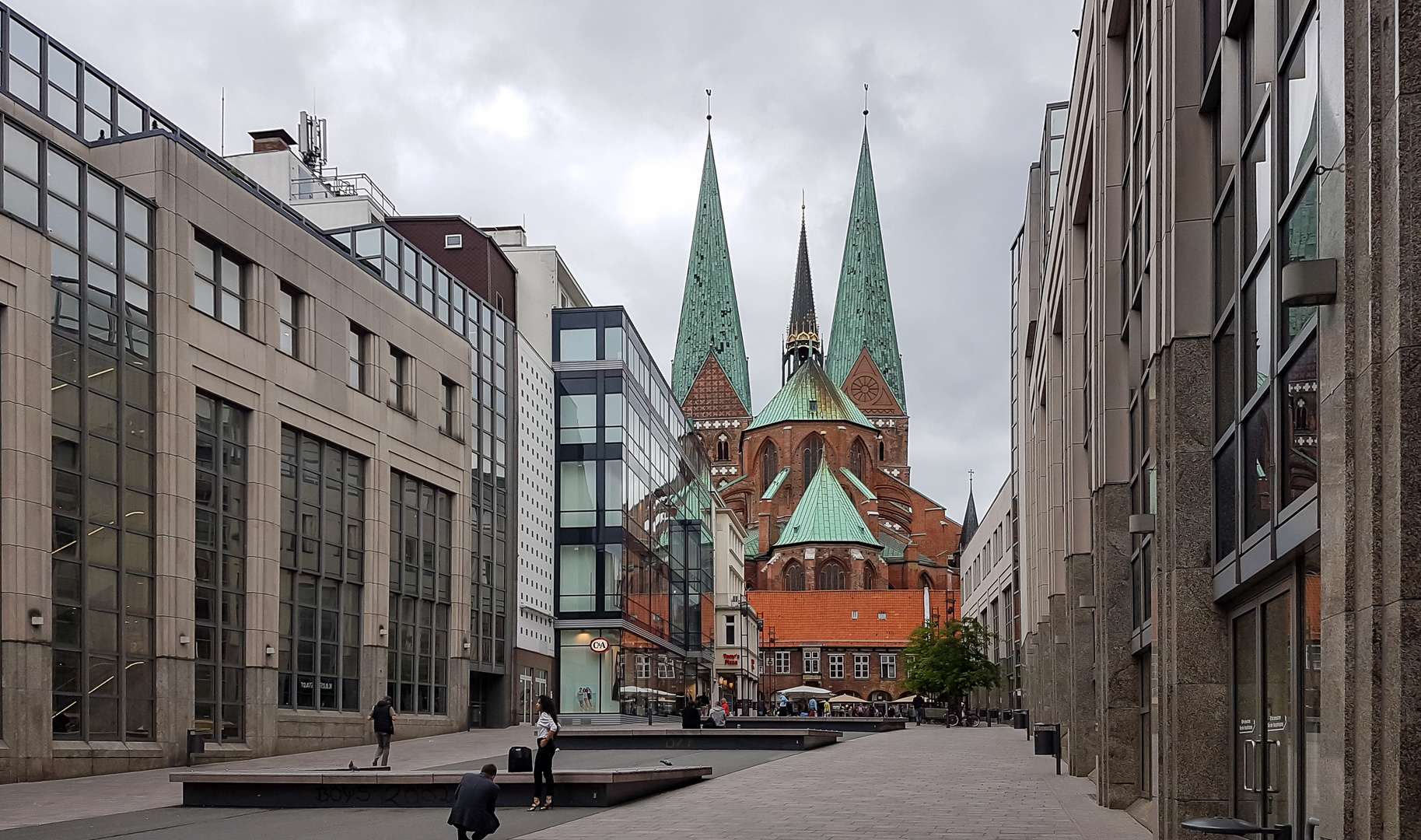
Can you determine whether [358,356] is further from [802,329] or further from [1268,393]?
[802,329]

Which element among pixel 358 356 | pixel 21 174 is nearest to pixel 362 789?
pixel 21 174

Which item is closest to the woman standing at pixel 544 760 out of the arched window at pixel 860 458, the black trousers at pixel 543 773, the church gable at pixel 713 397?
the black trousers at pixel 543 773

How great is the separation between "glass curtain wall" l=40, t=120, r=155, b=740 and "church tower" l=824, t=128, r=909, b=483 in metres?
126

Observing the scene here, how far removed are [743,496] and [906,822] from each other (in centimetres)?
13057

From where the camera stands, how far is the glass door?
1154cm

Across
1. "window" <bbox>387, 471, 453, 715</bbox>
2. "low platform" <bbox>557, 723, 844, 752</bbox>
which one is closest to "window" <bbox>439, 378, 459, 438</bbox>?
"window" <bbox>387, 471, 453, 715</bbox>

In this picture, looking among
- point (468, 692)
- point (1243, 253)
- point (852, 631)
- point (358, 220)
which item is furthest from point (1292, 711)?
point (852, 631)

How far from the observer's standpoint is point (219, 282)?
34906 millimetres

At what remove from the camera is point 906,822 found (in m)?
19.5

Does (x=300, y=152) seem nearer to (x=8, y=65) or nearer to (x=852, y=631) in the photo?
(x=8, y=65)

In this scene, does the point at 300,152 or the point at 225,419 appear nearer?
the point at 225,419

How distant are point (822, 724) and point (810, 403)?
87.6 meters

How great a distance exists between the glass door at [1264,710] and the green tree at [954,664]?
222 ft

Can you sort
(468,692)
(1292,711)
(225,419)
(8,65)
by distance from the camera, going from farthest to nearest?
1. (468,692)
2. (225,419)
3. (8,65)
4. (1292,711)
